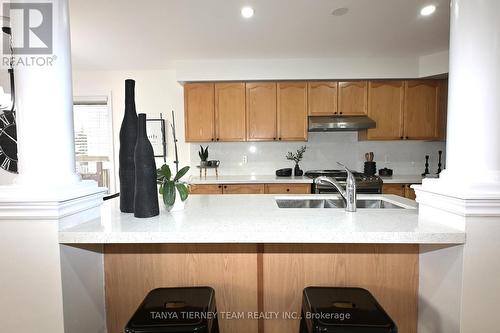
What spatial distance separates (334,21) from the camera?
8.00 feet

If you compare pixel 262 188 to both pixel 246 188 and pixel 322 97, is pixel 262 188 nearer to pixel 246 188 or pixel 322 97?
pixel 246 188

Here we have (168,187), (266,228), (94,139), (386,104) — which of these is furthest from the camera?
(94,139)

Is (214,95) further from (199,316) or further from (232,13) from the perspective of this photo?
(199,316)

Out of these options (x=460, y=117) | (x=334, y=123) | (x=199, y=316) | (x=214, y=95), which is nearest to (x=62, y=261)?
(x=199, y=316)

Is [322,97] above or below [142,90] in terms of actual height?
below

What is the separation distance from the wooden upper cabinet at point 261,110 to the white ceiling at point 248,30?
423 millimetres

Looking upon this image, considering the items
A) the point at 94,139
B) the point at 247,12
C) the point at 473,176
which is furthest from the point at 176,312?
the point at 94,139

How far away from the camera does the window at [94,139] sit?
3926mm

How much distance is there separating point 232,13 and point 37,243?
219cm

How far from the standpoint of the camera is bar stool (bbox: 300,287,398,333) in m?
0.90

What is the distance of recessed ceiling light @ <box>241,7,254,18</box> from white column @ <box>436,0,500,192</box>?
1.56m

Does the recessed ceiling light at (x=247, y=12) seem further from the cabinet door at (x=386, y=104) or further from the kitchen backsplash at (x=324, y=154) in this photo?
the cabinet door at (x=386, y=104)

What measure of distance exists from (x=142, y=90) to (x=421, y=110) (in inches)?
158

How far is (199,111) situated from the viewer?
3551 millimetres
